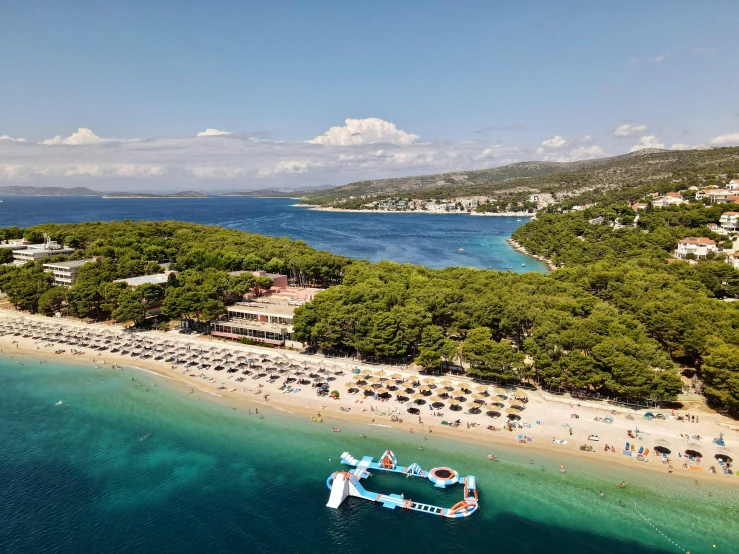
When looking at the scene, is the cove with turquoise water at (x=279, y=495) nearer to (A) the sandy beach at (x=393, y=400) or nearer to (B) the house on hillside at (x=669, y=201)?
(A) the sandy beach at (x=393, y=400)

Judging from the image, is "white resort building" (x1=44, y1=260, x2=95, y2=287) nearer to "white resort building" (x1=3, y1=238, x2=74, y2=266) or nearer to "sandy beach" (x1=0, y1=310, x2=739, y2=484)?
"white resort building" (x1=3, y1=238, x2=74, y2=266)

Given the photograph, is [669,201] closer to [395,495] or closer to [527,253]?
[527,253]

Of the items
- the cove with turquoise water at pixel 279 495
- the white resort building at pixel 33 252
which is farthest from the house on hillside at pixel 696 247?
the white resort building at pixel 33 252

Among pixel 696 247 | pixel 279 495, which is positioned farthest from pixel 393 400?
pixel 696 247

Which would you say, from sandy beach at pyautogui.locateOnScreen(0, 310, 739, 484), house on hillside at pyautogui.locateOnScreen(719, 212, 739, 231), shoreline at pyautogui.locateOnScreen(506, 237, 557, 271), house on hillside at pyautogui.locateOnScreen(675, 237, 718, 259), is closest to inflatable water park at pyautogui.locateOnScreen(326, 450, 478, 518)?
sandy beach at pyautogui.locateOnScreen(0, 310, 739, 484)

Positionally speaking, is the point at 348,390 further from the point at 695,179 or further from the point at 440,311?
the point at 695,179
